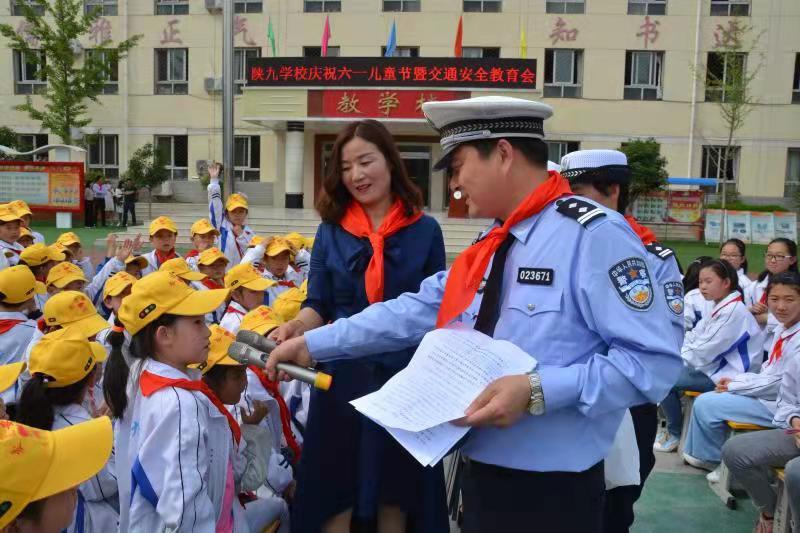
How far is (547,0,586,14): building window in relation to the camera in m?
24.2

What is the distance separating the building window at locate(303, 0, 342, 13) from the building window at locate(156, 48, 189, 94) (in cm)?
490

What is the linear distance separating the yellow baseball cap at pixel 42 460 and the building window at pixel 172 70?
1035 inches

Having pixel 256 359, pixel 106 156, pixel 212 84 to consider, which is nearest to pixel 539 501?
pixel 256 359

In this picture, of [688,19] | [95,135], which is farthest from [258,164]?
[688,19]

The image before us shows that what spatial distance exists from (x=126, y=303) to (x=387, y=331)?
1.04 m

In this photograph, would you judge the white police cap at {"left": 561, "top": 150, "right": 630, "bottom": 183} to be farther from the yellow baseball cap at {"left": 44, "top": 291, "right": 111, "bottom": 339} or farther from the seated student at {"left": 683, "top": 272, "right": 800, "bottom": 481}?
the yellow baseball cap at {"left": 44, "top": 291, "right": 111, "bottom": 339}

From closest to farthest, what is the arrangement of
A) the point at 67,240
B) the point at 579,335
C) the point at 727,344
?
the point at 579,335
the point at 727,344
the point at 67,240

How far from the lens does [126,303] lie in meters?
2.41

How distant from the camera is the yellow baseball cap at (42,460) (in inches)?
55.3

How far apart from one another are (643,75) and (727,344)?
2197 centimetres

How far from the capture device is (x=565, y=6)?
79.7ft

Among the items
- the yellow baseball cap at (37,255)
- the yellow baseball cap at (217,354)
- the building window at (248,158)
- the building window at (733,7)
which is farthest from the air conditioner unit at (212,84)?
the yellow baseball cap at (217,354)

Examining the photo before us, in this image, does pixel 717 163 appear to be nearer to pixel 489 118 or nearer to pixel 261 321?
pixel 261 321

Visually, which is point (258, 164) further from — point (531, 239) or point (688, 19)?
point (531, 239)
